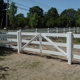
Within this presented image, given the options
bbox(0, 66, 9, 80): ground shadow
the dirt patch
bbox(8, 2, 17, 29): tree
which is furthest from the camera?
bbox(8, 2, 17, 29): tree

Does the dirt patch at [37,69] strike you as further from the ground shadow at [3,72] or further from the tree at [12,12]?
the tree at [12,12]

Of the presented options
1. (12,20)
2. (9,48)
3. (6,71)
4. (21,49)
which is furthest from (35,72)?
(12,20)

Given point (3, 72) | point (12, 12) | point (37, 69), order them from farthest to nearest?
point (12, 12) → point (37, 69) → point (3, 72)

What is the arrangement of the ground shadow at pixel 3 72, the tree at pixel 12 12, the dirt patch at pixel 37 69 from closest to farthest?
the dirt patch at pixel 37 69
the ground shadow at pixel 3 72
the tree at pixel 12 12

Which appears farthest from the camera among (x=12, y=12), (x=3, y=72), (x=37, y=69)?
(x=12, y=12)

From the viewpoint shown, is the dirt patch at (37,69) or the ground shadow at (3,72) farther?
the ground shadow at (3,72)

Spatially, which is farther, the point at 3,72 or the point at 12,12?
the point at 12,12

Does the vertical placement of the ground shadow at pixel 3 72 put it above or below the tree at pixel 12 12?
below

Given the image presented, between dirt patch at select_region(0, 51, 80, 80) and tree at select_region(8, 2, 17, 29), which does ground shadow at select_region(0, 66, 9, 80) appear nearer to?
dirt patch at select_region(0, 51, 80, 80)

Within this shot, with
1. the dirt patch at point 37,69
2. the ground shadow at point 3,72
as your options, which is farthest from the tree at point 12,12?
the ground shadow at point 3,72

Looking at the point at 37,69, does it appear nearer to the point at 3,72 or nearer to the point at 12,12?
the point at 3,72

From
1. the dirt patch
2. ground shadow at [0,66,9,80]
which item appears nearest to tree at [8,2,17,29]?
the dirt patch

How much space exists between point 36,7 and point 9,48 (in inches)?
3610

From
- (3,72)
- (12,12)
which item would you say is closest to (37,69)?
(3,72)
